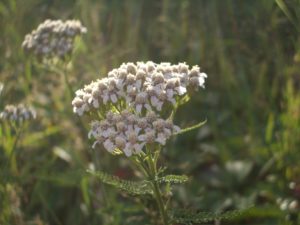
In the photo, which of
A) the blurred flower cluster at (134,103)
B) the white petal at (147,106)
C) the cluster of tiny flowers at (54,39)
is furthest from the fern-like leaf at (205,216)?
the cluster of tiny flowers at (54,39)

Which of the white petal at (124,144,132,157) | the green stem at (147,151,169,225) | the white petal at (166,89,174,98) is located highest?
the white petal at (166,89,174,98)

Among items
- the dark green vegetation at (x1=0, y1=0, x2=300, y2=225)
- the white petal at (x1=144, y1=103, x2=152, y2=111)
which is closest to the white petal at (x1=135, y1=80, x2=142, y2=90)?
the white petal at (x1=144, y1=103, x2=152, y2=111)

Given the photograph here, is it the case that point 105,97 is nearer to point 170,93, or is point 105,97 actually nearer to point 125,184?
point 170,93

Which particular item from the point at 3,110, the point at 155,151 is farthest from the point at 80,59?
the point at 155,151

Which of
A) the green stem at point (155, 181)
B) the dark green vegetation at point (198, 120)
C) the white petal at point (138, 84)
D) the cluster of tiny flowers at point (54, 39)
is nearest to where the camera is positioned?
the green stem at point (155, 181)

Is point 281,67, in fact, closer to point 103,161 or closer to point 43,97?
point 103,161

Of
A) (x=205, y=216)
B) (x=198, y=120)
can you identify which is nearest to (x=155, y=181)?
(x=205, y=216)

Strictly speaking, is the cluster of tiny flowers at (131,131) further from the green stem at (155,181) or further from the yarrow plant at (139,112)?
the green stem at (155,181)

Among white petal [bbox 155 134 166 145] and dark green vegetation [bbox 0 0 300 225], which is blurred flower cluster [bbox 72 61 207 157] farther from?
dark green vegetation [bbox 0 0 300 225]
